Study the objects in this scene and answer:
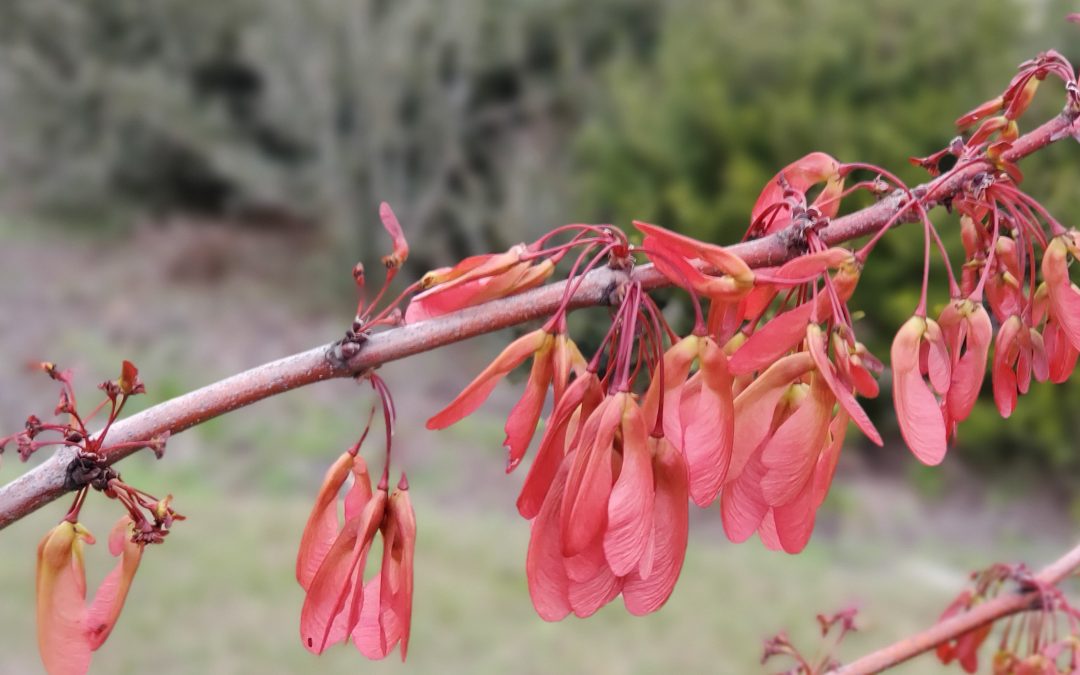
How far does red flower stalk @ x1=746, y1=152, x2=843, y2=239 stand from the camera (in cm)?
52

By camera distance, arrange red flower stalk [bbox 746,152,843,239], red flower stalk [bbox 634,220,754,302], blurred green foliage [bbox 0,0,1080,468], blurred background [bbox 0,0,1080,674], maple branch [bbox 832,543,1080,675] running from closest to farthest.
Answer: red flower stalk [bbox 634,220,754,302]
red flower stalk [bbox 746,152,843,239]
maple branch [bbox 832,543,1080,675]
blurred background [bbox 0,0,1080,674]
blurred green foliage [bbox 0,0,1080,468]

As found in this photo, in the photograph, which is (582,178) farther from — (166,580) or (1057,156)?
(166,580)

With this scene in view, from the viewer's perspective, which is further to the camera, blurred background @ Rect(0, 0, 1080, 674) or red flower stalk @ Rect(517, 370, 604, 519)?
blurred background @ Rect(0, 0, 1080, 674)

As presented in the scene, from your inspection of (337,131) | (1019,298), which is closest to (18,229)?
(337,131)

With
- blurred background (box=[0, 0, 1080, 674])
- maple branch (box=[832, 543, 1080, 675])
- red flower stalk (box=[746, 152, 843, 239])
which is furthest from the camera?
blurred background (box=[0, 0, 1080, 674])

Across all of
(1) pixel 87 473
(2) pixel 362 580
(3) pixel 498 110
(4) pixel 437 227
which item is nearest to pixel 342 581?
(2) pixel 362 580

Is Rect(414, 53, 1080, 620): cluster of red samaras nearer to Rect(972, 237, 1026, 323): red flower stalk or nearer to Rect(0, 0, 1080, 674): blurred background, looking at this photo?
Rect(972, 237, 1026, 323): red flower stalk

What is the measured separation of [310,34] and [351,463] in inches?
155

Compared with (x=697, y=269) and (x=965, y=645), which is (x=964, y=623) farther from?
(x=697, y=269)

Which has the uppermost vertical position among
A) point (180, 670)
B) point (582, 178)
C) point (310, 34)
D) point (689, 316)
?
point (310, 34)

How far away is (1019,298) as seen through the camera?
48 centimetres

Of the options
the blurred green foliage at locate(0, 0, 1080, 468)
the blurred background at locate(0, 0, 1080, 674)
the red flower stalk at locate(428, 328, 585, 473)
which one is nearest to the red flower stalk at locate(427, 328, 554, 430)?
the red flower stalk at locate(428, 328, 585, 473)

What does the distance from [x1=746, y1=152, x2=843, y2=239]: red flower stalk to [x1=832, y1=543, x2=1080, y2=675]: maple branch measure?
297mm

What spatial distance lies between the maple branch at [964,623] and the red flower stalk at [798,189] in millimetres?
297
